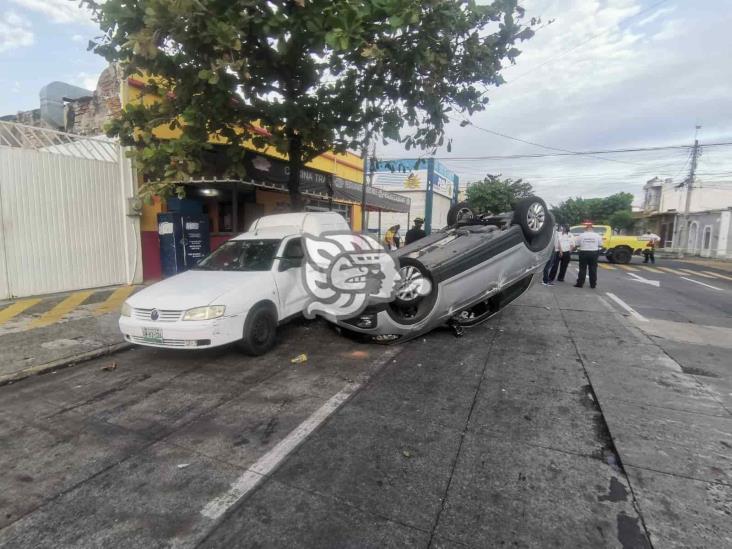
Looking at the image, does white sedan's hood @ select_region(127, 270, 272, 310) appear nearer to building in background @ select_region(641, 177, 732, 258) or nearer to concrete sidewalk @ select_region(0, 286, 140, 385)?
concrete sidewalk @ select_region(0, 286, 140, 385)

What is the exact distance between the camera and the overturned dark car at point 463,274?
5.27 m

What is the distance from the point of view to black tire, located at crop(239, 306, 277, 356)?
16.1 ft

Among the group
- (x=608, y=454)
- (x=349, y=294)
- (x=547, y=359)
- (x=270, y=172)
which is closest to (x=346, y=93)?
(x=270, y=172)

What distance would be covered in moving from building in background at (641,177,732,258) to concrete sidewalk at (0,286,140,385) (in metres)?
35.6

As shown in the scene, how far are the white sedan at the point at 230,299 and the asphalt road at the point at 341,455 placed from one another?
43cm

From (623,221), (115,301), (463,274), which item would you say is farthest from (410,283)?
(623,221)

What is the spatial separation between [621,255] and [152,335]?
22142 mm

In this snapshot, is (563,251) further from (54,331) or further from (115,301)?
(54,331)

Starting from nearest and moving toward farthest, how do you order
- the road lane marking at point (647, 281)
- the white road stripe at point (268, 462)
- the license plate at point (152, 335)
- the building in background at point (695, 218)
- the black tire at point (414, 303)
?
the white road stripe at point (268, 462), the license plate at point (152, 335), the black tire at point (414, 303), the road lane marking at point (647, 281), the building in background at point (695, 218)

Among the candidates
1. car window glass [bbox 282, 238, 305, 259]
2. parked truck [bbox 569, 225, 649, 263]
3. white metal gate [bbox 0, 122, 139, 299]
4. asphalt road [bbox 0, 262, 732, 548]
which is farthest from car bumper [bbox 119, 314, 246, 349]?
parked truck [bbox 569, 225, 649, 263]

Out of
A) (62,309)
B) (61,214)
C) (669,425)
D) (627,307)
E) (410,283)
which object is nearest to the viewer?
(669,425)

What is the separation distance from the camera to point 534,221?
6344 millimetres

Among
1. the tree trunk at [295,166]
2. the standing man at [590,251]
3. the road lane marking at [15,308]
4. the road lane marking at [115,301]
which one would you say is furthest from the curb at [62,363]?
the standing man at [590,251]

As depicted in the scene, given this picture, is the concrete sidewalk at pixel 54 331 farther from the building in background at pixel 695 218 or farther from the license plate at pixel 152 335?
the building in background at pixel 695 218
